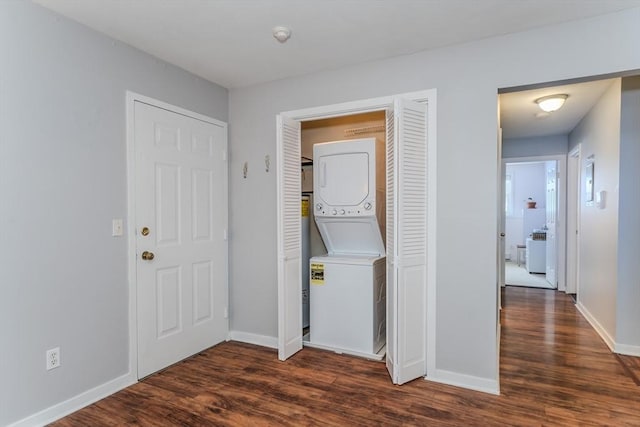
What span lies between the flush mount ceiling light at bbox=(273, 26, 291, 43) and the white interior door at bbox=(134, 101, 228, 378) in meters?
1.12

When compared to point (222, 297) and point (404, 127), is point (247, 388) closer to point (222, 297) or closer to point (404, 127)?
point (222, 297)

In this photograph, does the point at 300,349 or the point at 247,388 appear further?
the point at 300,349

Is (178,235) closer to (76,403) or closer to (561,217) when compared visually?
(76,403)

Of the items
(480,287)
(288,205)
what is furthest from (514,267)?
(288,205)

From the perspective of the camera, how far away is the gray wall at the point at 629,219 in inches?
119

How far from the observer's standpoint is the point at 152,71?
107 inches

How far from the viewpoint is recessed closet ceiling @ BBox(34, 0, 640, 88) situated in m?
2.04

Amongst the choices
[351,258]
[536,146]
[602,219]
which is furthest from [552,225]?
[351,258]

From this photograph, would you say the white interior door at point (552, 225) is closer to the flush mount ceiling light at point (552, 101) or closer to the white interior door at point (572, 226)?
the white interior door at point (572, 226)

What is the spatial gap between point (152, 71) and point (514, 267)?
27.1 feet

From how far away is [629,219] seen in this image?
3.04 metres

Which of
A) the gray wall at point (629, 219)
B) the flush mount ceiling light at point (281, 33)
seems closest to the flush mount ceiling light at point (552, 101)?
the gray wall at point (629, 219)

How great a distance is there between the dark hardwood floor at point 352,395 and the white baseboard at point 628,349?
91mm

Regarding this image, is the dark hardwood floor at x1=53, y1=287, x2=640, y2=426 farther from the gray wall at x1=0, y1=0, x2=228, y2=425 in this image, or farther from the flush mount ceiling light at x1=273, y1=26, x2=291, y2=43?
the flush mount ceiling light at x1=273, y1=26, x2=291, y2=43
